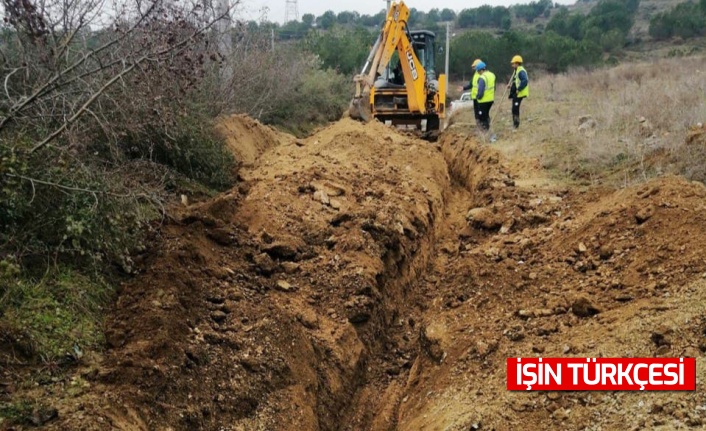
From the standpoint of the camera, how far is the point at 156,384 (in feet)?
11.3

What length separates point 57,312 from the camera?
3650 mm

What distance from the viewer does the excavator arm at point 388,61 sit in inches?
445

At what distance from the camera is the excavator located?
37.6 feet

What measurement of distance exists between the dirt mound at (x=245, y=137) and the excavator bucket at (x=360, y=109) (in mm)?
1693

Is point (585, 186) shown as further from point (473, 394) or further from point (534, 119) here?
point (534, 119)

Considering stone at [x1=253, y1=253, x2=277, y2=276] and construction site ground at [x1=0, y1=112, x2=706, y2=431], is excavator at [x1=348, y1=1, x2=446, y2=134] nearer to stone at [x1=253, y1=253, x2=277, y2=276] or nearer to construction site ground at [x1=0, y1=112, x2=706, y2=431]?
construction site ground at [x1=0, y1=112, x2=706, y2=431]

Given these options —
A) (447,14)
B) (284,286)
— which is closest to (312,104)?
(284,286)

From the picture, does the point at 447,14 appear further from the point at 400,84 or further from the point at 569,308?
the point at 569,308

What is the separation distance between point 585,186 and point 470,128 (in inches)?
246

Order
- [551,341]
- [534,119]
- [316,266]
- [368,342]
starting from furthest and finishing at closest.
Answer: [534,119] → [316,266] → [368,342] → [551,341]

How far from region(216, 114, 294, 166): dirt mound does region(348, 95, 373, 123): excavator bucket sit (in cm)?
169

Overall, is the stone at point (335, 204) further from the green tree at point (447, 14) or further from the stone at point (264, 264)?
the green tree at point (447, 14)

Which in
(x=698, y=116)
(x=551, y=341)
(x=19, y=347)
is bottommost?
(x=551, y=341)

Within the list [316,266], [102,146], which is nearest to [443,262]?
[316,266]
